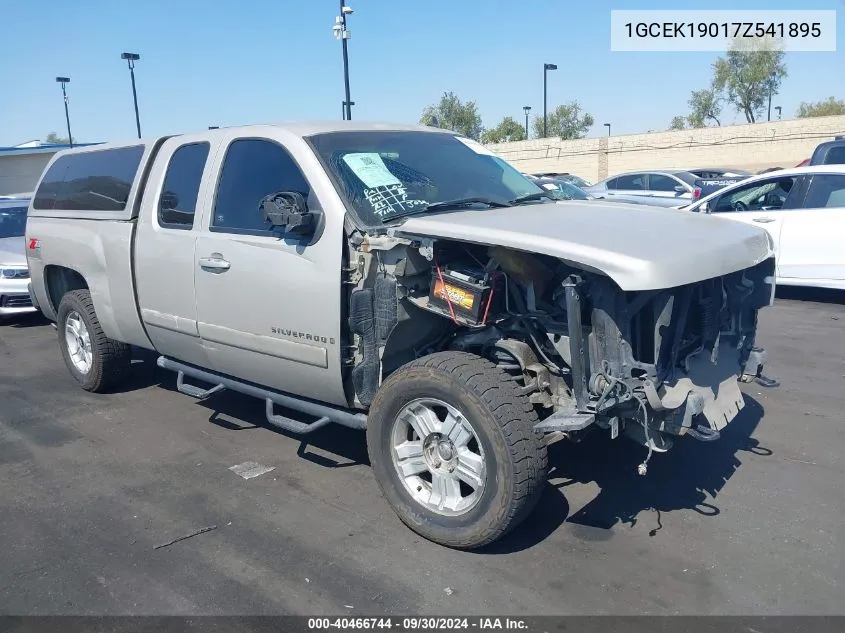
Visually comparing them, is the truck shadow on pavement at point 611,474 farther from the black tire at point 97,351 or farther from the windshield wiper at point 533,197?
the windshield wiper at point 533,197

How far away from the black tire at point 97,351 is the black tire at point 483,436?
3.24 m

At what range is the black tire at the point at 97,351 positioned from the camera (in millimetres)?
6066

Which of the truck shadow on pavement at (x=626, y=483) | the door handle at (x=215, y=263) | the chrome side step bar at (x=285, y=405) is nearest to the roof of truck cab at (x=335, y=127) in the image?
the door handle at (x=215, y=263)

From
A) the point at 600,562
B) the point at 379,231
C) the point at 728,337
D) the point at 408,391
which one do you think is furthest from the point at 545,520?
the point at 379,231

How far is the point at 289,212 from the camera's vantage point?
395 cm

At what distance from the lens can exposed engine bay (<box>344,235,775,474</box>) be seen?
10.8 ft

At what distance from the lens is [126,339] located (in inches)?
227

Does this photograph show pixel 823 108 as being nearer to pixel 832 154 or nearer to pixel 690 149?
pixel 690 149

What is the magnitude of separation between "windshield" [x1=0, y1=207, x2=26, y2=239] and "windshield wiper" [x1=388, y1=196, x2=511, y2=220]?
873 centimetres

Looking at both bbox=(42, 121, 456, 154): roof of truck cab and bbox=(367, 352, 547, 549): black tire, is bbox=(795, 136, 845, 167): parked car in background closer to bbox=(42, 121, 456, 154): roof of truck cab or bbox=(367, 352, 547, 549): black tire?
bbox=(42, 121, 456, 154): roof of truck cab

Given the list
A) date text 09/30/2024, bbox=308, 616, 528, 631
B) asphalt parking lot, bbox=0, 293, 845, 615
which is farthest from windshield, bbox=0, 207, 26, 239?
date text 09/30/2024, bbox=308, 616, 528, 631

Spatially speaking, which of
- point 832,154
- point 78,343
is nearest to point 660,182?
point 832,154

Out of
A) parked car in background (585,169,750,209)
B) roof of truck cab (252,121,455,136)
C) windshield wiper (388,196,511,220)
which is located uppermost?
roof of truck cab (252,121,455,136)

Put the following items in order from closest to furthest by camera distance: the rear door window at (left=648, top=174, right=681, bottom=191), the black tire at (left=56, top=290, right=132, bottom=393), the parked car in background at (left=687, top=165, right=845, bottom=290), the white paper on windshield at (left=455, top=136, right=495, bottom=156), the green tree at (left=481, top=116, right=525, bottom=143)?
the white paper on windshield at (left=455, top=136, right=495, bottom=156) < the black tire at (left=56, top=290, right=132, bottom=393) < the parked car in background at (left=687, top=165, right=845, bottom=290) < the rear door window at (left=648, top=174, right=681, bottom=191) < the green tree at (left=481, top=116, right=525, bottom=143)
